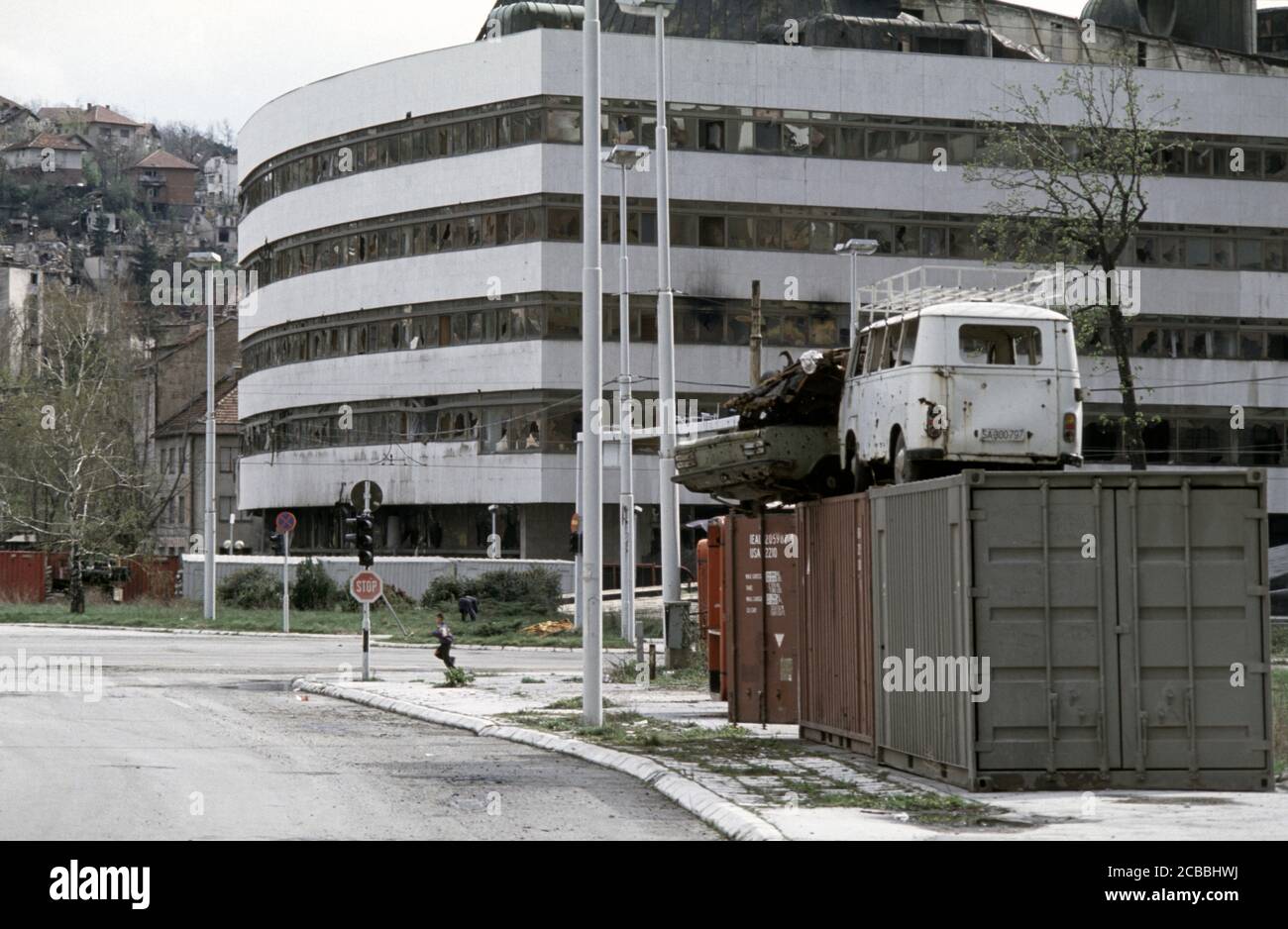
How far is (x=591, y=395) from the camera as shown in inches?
812

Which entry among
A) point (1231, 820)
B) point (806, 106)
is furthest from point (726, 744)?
point (806, 106)

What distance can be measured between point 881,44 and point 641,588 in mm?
23818

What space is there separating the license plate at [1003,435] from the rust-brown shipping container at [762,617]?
3076mm

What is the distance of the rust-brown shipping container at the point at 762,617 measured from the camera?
2028 centimetres

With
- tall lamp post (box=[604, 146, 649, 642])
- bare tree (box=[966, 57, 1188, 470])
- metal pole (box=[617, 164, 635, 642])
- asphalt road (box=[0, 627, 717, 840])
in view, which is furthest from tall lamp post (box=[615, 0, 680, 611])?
bare tree (box=[966, 57, 1188, 470])

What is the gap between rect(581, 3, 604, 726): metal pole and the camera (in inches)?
810

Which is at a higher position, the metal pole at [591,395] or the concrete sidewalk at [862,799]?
the metal pole at [591,395]

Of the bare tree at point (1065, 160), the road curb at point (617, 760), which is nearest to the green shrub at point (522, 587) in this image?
the bare tree at point (1065, 160)

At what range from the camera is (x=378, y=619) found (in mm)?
53812

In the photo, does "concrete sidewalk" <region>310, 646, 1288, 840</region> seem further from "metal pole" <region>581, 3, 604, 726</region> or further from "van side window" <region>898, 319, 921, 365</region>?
"van side window" <region>898, 319, 921, 365</region>

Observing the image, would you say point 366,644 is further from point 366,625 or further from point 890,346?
point 890,346

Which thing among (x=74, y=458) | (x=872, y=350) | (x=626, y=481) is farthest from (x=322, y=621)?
(x=872, y=350)

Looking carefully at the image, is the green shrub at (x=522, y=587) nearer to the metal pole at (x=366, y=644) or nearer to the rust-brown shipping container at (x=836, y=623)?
the metal pole at (x=366, y=644)

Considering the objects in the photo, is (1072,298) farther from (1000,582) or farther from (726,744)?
(1000,582)
